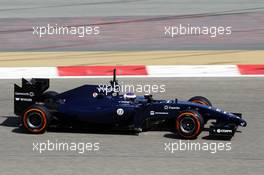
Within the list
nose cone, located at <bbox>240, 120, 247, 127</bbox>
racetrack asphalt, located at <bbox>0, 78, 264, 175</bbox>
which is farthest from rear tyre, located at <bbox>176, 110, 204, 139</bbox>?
nose cone, located at <bbox>240, 120, 247, 127</bbox>

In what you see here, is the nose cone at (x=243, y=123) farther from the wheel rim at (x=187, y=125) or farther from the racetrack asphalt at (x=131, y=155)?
the wheel rim at (x=187, y=125)

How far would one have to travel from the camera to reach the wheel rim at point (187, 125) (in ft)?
41.4

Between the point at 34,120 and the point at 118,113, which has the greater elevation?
the point at 118,113

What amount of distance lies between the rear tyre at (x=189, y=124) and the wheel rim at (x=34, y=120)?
2.33 meters

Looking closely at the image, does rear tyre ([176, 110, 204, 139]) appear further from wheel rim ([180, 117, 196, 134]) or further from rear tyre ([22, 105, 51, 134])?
rear tyre ([22, 105, 51, 134])

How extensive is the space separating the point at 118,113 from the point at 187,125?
1.18m

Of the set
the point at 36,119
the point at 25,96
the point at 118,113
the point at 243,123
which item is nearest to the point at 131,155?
the point at 118,113

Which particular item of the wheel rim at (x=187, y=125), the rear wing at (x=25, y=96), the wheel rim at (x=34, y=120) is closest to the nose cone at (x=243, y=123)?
the wheel rim at (x=187, y=125)

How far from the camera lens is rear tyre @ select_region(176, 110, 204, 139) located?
12.6 m

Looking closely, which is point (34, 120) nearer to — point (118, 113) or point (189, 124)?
point (118, 113)

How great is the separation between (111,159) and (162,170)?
95cm

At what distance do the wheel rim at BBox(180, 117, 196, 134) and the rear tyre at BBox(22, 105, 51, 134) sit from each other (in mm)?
2247

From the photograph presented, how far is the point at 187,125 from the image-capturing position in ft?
41.5

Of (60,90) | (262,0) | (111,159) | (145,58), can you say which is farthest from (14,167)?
(262,0)
